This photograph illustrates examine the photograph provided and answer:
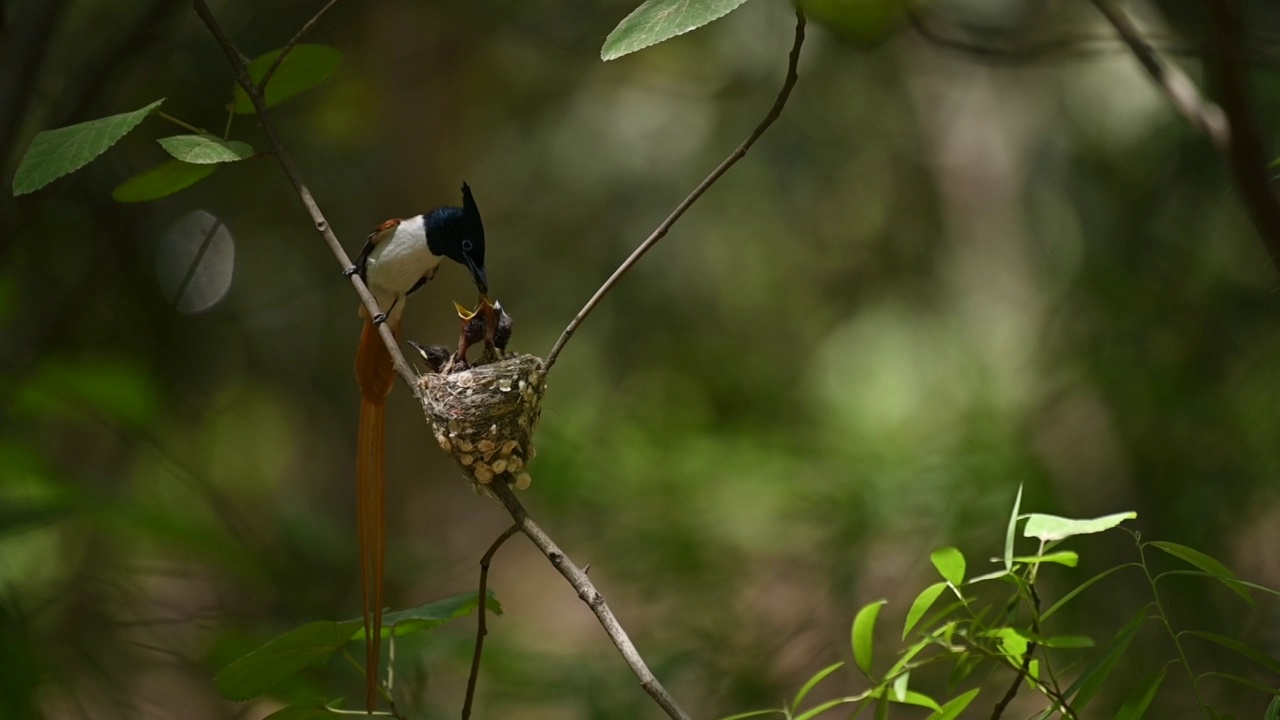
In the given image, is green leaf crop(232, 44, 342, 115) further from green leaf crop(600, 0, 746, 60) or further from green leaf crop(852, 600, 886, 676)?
green leaf crop(852, 600, 886, 676)

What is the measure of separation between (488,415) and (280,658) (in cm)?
58

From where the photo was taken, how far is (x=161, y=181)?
4.70ft

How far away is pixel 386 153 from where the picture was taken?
467 centimetres

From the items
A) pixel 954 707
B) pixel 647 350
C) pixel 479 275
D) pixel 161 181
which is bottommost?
pixel 647 350

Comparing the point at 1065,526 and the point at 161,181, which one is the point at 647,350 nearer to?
the point at 161,181

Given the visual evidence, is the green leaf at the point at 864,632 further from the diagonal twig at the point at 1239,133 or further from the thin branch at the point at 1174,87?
the thin branch at the point at 1174,87

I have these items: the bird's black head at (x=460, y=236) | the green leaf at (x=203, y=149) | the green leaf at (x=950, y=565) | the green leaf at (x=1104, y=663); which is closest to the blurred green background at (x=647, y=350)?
the green leaf at (x=203, y=149)

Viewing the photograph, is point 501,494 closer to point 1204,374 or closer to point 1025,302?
point 1204,374

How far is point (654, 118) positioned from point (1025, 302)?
2.09 m

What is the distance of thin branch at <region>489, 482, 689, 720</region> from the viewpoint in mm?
980

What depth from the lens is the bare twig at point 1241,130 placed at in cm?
124

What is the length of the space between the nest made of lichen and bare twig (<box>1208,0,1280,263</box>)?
97 cm

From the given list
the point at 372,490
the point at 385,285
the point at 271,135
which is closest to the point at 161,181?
the point at 271,135

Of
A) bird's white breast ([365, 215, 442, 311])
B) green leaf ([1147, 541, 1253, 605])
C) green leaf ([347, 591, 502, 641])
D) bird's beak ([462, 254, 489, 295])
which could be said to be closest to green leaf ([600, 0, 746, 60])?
green leaf ([1147, 541, 1253, 605])
